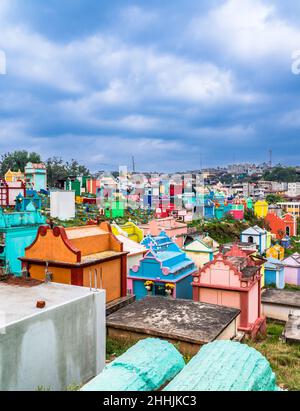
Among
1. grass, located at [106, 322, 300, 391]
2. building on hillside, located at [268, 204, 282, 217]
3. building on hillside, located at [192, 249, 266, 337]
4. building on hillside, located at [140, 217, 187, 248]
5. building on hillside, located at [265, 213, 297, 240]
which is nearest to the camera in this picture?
grass, located at [106, 322, 300, 391]

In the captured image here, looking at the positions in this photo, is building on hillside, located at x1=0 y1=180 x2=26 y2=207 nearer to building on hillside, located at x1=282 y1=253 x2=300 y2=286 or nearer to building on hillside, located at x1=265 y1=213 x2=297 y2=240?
building on hillside, located at x1=282 y1=253 x2=300 y2=286

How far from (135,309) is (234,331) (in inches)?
Answer: 145

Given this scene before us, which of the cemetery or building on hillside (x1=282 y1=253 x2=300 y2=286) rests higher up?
the cemetery

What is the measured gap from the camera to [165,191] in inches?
2827

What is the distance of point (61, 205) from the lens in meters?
41.8

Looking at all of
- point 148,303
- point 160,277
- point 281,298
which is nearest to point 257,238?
point 281,298

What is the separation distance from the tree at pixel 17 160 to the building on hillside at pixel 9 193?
3668cm

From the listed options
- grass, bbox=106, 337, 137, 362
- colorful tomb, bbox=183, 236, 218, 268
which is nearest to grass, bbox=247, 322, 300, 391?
grass, bbox=106, 337, 137, 362

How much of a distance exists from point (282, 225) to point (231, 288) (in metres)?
49.4

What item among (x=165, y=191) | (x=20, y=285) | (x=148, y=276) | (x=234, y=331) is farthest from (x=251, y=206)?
(x=20, y=285)

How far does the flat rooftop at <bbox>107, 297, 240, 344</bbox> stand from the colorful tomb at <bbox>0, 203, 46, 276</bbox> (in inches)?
350

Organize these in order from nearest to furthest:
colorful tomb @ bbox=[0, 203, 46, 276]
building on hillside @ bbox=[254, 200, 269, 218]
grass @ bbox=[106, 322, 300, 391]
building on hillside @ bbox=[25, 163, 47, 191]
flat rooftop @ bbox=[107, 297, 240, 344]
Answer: grass @ bbox=[106, 322, 300, 391], flat rooftop @ bbox=[107, 297, 240, 344], colorful tomb @ bbox=[0, 203, 46, 276], building on hillside @ bbox=[25, 163, 47, 191], building on hillside @ bbox=[254, 200, 269, 218]

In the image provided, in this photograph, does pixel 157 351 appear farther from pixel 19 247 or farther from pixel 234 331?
pixel 19 247

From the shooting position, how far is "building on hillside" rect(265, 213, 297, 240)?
61694 millimetres
